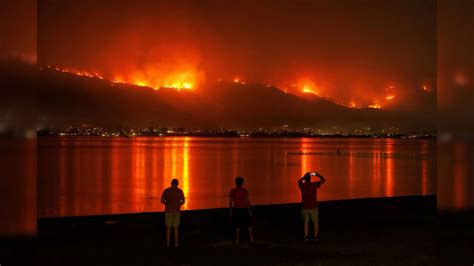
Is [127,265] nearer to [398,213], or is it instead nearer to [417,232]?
[417,232]

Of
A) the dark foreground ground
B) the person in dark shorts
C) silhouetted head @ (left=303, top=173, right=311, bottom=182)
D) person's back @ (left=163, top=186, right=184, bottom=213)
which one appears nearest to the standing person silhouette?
person's back @ (left=163, top=186, right=184, bottom=213)

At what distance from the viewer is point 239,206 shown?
12.8 m

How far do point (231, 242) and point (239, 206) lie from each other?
3.95 ft

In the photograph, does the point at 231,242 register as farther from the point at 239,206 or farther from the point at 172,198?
the point at 172,198

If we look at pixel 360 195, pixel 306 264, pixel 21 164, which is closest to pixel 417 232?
pixel 306 264

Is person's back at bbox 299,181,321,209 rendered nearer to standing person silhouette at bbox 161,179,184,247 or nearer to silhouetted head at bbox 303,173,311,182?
silhouetted head at bbox 303,173,311,182

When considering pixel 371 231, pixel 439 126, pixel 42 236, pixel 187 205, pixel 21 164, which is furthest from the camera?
pixel 21 164

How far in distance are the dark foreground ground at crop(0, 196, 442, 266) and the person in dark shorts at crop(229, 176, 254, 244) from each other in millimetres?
548

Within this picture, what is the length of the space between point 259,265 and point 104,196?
38587 mm

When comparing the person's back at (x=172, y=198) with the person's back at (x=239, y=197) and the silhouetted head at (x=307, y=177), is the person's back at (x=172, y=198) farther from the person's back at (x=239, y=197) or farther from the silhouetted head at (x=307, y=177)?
the silhouetted head at (x=307, y=177)

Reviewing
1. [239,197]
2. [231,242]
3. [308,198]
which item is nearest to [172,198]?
[239,197]

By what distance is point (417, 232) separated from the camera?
1499 cm

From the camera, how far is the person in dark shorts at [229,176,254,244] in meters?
12.7

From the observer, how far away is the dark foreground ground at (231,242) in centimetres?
1134
